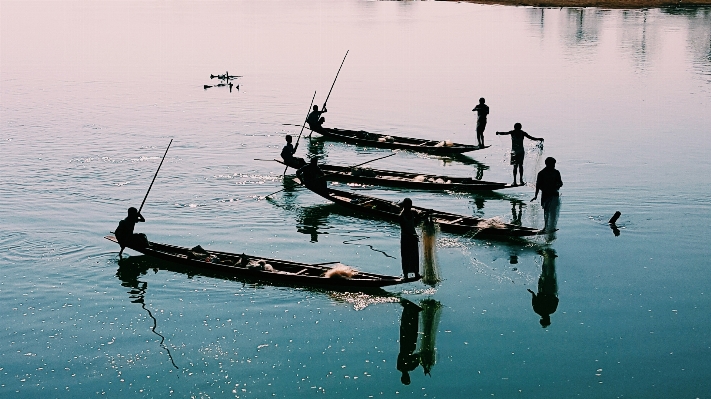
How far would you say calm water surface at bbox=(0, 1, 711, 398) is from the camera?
11.2 meters

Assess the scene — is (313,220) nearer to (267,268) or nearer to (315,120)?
(267,268)

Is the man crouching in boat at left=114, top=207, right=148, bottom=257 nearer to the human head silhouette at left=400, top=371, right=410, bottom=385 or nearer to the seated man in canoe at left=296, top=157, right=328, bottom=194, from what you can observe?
the seated man in canoe at left=296, top=157, right=328, bottom=194

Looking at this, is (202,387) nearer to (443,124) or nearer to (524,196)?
(524,196)

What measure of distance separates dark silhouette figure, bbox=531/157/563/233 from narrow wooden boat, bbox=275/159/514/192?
3.58 meters

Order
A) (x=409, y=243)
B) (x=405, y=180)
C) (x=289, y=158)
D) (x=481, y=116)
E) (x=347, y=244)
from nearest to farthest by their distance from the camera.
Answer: (x=409, y=243) → (x=347, y=244) → (x=405, y=180) → (x=289, y=158) → (x=481, y=116)

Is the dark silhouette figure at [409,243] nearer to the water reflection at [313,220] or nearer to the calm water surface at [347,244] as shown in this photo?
the calm water surface at [347,244]

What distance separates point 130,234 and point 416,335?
20.6ft

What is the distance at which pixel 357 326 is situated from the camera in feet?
41.0

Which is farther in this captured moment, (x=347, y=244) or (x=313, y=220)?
(x=313, y=220)

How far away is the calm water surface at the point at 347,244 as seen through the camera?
36.8 feet

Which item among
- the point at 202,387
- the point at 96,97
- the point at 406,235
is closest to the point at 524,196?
the point at 406,235

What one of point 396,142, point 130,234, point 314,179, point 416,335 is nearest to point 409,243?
point 416,335

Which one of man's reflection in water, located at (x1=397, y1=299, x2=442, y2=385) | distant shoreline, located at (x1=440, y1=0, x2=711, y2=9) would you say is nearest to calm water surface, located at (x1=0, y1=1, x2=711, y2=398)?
man's reflection in water, located at (x1=397, y1=299, x2=442, y2=385)

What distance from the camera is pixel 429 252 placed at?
44.1 ft
